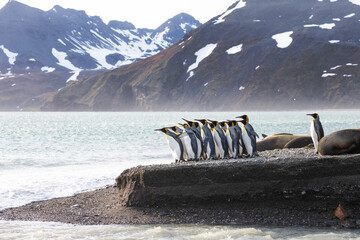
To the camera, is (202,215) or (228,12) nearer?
(202,215)

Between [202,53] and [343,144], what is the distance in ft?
443

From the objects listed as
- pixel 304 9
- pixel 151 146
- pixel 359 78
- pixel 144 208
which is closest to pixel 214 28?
pixel 304 9

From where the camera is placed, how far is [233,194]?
32.6 feet

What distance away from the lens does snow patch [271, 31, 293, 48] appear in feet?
432

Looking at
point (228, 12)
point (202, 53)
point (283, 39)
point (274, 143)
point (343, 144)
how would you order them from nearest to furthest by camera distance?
point (343, 144), point (274, 143), point (283, 39), point (202, 53), point (228, 12)

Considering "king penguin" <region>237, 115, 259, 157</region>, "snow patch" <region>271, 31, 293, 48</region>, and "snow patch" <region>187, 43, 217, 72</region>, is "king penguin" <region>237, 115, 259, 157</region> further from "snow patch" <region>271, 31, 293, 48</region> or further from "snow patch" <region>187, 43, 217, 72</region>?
"snow patch" <region>187, 43, 217, 72</region>

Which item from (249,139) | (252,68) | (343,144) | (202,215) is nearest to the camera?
(202,215)

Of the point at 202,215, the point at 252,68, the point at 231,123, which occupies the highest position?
the point at 252,68

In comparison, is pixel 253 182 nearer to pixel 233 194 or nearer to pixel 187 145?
pixel 233 194

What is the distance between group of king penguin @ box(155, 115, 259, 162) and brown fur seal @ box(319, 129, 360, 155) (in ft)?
6.36

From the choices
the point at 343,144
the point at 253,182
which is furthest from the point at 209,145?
the point at 343,144

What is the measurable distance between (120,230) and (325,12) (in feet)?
504

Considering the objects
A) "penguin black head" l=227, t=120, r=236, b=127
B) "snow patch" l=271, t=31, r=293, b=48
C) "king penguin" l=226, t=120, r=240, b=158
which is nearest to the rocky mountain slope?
"snow patch" l=271, t=31, r=293, b=48

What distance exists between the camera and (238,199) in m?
9.89
